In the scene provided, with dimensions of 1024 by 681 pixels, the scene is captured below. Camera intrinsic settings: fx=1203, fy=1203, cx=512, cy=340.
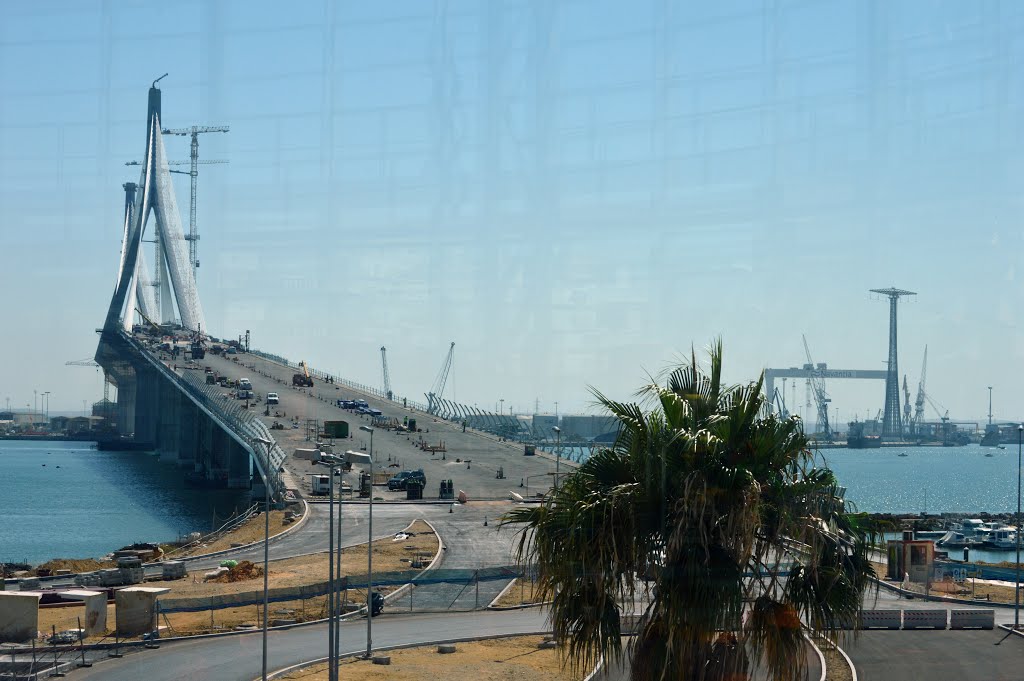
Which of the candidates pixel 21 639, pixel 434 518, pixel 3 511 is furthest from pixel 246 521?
pixel 3 511

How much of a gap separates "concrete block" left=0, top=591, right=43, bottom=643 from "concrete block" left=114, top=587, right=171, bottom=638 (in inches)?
84.7

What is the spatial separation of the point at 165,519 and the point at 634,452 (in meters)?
82.1

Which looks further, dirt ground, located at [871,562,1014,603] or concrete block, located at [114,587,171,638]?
dirt ground, located at [871,562,1014,603]

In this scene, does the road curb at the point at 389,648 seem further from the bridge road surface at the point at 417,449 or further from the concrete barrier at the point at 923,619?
the bridge road surface at the point at 417,449

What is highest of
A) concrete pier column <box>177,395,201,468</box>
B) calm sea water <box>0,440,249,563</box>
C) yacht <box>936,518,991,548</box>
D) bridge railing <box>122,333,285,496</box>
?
bridge railing <box>122,333,285,496</box>

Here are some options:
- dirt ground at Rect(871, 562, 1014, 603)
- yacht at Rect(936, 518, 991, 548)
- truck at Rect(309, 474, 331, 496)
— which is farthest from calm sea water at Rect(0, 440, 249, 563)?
yacht at Rect(936, 518, 991, 548)

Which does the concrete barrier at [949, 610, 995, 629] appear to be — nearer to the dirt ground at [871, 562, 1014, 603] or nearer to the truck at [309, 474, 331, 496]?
the dirt ground at [871, 562, 1014, 603]

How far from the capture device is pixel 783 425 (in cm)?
1412

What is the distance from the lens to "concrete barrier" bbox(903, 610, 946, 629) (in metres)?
35.4

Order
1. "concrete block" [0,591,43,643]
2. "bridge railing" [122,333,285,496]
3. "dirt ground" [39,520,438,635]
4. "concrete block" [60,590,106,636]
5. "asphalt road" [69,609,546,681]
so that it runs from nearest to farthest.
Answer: "asphalt road" [69,609,546,681]
"concrete block" [0,591,43,643]
"concrete block" [60,590,106,636]
"dirt ground" [39,520,438,635]
"bridge railing" [122,333,285,496]

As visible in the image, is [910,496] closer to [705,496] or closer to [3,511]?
[3,511]

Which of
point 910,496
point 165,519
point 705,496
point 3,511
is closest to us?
point 705,496

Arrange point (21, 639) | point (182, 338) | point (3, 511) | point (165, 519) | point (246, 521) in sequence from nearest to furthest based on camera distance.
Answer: point (21, 639) < point (246, 521) < point (165, 519) < point (3, 511) < point (182, 338)

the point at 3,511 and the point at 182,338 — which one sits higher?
the point at 182,338
